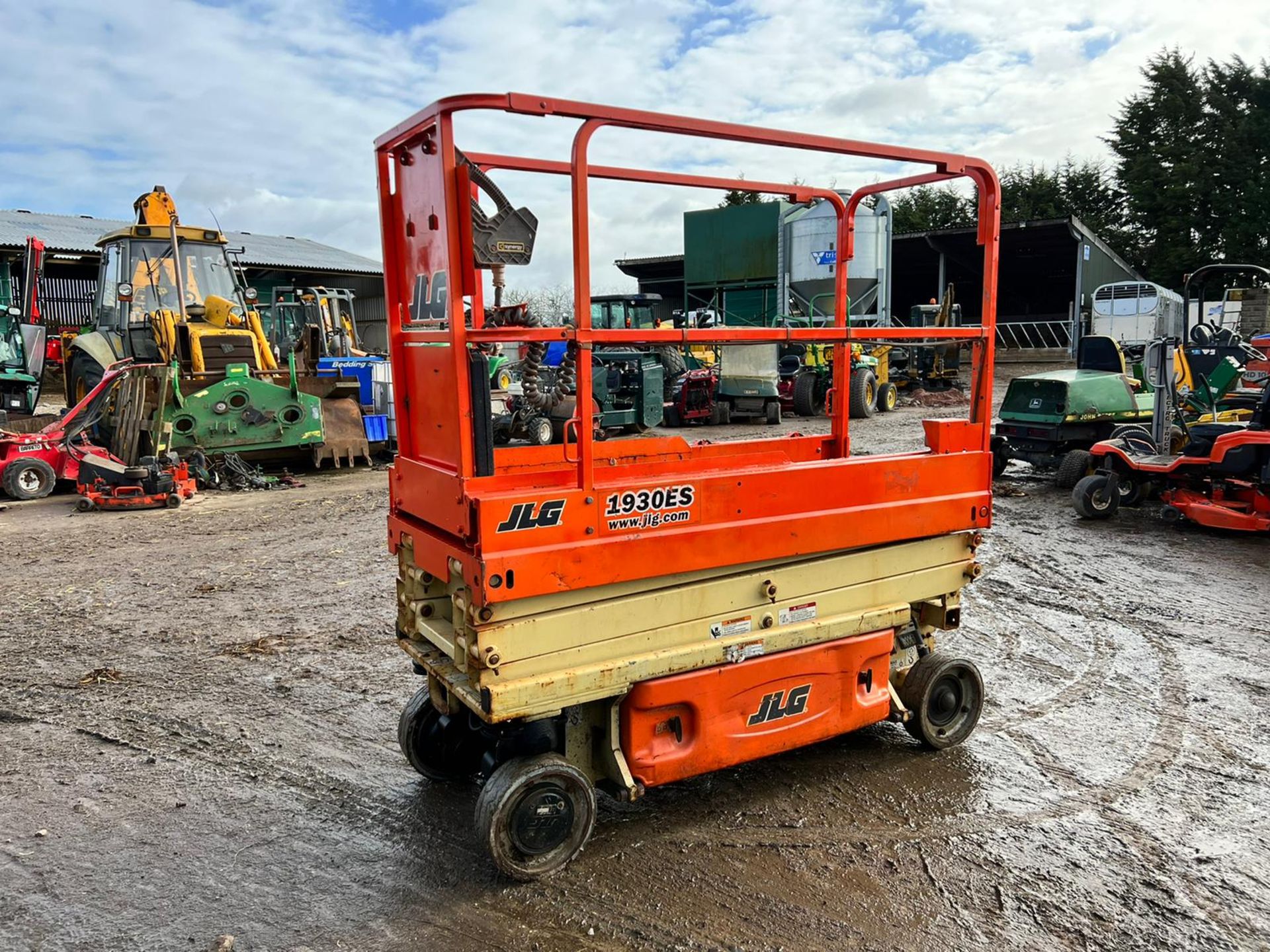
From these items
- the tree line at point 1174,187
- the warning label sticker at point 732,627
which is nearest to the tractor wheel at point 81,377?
the warning label sticker at point 732,627

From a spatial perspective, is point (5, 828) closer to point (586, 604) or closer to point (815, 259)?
point (586, 604)

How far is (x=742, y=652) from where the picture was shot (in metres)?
3.29

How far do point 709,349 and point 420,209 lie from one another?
49.4 feet

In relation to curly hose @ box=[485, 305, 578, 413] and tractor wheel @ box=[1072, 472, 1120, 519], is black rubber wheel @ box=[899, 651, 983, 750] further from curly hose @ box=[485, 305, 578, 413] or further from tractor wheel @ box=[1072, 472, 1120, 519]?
tractor wheel @ box=[1072, 472, 1120, 519]

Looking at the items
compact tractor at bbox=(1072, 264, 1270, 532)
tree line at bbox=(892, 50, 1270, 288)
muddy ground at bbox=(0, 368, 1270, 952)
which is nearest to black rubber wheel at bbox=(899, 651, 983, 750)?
muddy ground at bbox=(0, 368, 1270, 952)

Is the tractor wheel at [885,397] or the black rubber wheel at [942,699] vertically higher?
the tractor wheel at [885,397]

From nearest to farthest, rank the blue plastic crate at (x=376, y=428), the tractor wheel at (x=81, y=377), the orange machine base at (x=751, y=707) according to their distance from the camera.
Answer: the orange machine base at (x=751, y=707)
the tractor wheel at (x=81, y=377)
the blue plastic crate at (x=376, y=428)

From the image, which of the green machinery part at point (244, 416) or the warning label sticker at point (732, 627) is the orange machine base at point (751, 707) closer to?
the warning label sticker at point (732, 627)

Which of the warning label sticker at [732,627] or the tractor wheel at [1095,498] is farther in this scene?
the tractor wheel at [1095,498]

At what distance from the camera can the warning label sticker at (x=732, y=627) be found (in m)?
3.23

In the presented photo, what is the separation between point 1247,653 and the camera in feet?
16.3

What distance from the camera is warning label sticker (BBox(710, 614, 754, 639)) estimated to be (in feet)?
10.6

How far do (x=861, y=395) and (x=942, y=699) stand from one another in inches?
540

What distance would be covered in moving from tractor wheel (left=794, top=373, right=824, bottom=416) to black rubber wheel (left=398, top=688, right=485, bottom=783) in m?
14.4
